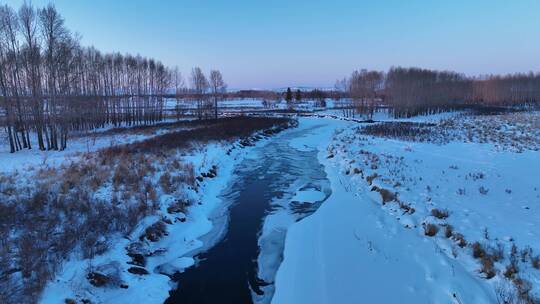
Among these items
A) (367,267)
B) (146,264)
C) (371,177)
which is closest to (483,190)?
(371,177)

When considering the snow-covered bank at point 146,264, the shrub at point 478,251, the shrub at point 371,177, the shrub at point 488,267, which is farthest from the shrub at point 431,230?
the snow-covered bank at point 146,264

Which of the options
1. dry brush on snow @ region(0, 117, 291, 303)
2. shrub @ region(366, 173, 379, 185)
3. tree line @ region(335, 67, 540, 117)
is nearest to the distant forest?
tree line @ region(335, 67, 540, 117)

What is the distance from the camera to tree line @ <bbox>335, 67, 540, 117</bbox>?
57.9m

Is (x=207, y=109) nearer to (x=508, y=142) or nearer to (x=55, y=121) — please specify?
(x=55, y=121)

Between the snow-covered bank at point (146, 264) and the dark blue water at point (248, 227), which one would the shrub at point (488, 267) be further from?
the snow-covered bank at point (146, 264)

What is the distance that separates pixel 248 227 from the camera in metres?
9.11

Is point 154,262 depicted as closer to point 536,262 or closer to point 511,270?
point 511,270

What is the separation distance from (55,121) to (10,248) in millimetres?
19592

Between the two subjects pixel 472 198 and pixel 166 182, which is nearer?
pixel 472 198

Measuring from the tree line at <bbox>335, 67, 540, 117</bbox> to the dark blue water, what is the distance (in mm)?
43474

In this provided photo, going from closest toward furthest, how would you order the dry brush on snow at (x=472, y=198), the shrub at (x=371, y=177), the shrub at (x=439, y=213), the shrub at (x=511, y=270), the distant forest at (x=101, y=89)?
the shrub at (x=511, y=270) → the dry brush on snow at (x=472, y=198) → the shrub at (x=439, y=213) → the shrub at (x=371, y=177) → the distant forest at (x=101, y=89)

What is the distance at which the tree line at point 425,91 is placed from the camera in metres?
57.9

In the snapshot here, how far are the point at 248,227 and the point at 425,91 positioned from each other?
A: 217 feet

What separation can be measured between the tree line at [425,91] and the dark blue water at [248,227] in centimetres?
4347
